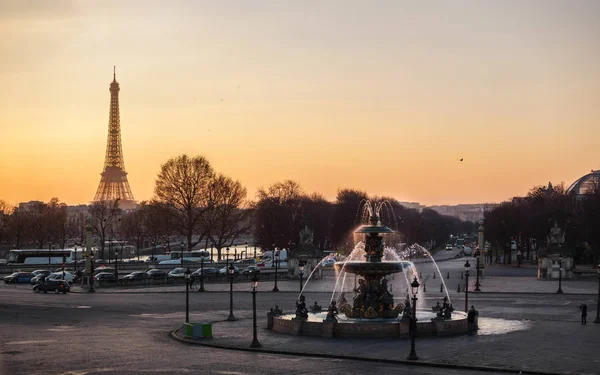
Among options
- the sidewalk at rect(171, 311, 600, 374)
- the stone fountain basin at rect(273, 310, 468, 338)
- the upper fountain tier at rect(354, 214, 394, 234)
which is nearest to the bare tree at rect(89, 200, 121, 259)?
the upper fountain tier at rect(354, 214, 394, 234)

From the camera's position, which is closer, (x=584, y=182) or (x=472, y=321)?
(x=472, y=321)

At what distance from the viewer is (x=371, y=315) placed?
135 ft

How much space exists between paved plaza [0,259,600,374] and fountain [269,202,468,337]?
2.67 feet

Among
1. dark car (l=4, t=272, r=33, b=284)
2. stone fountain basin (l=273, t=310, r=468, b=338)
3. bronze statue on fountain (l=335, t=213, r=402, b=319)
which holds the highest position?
bronze statue on fountain (l=335, t=213, r=402, b=319)

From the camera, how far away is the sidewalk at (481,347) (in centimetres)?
3103

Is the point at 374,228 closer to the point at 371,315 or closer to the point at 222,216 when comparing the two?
the point at 371,315

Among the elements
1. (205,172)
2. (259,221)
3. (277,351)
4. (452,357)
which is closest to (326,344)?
(277,351)

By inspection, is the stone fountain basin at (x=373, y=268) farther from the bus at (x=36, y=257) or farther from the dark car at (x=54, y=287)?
the bus at (x=36, y=257)

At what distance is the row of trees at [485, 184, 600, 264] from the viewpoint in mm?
102312

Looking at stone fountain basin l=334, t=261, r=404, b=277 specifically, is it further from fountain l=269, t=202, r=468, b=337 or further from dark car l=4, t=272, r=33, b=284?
dark car l=4, t=272, r=33, b=284

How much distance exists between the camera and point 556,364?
30.9 meters

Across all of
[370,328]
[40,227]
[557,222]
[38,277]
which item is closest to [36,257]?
[38,277]

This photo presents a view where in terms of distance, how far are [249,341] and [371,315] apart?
255 inches

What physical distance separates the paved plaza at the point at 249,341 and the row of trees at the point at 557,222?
43990mm
